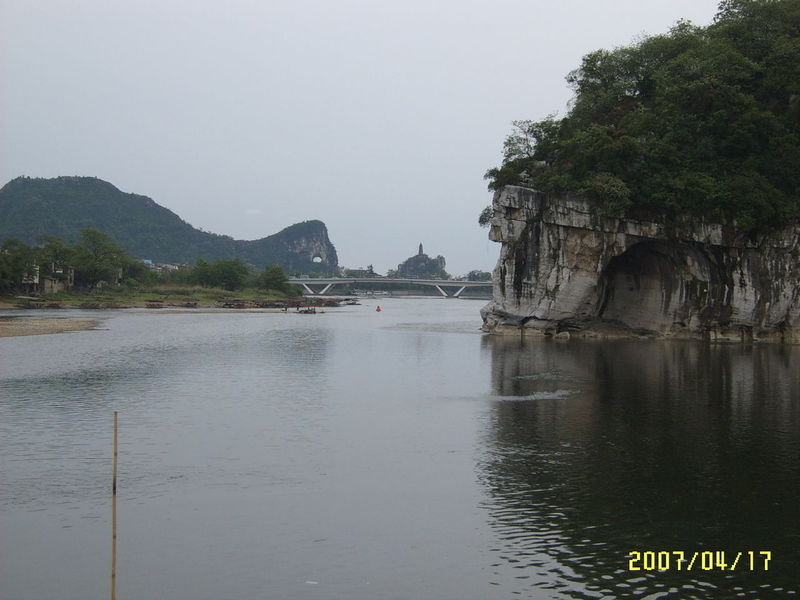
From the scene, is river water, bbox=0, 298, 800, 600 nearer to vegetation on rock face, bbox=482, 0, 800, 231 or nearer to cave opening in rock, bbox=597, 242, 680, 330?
vegetation on rock face, bbox=482, 0, 800, 231

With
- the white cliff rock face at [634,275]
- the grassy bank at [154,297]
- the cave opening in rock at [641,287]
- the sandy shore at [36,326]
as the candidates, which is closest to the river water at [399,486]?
the white cliff rock face at [634,275]

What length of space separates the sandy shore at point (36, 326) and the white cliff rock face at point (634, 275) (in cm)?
3956

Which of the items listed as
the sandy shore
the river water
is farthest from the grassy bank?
the river water

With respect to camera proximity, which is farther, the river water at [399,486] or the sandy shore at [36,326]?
the sandy shore at [36,326]

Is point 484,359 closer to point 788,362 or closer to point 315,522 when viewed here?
point 788,362

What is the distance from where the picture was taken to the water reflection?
13062 mm

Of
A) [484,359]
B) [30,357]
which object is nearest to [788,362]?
[484,359]

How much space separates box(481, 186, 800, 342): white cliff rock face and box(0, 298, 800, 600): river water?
22019mm

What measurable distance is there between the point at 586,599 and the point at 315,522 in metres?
6.02

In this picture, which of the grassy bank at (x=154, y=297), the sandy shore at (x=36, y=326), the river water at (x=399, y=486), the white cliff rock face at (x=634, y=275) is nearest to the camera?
the river water at (x=399, y=486)

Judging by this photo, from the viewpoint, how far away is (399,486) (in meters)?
18.3

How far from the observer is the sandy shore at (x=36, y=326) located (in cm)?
6031

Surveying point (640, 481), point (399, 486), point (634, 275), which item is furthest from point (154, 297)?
point (640, 481)

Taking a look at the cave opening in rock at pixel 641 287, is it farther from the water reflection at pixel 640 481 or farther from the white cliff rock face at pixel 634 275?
the water reflection at pixel 640 481
